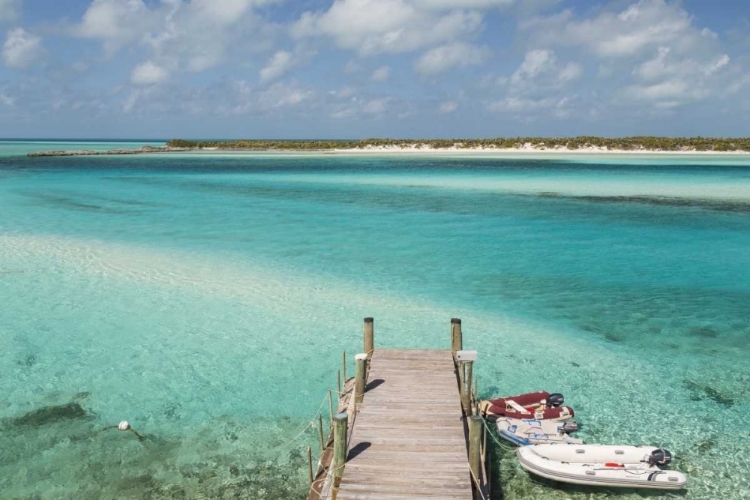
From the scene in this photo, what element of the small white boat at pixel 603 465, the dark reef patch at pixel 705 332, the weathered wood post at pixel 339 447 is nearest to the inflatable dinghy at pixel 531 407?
the small white boat at pixel 603 465

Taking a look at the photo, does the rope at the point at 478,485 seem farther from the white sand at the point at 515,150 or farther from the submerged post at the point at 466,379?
the white sand at the point at 515,150

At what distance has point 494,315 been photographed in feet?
57.8

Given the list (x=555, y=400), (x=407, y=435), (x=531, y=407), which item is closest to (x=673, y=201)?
(x=555, y=400)

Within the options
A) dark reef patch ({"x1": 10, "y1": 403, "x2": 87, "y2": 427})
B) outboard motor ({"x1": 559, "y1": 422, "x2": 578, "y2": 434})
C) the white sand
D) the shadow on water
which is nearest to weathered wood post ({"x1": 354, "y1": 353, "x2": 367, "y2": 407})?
the shadow on water

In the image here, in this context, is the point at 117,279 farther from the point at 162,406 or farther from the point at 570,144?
the point at 570,144

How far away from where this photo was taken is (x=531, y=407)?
464 inches

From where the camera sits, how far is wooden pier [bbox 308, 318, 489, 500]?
8.13 meters

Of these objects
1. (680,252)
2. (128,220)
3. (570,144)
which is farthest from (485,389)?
(570,144)

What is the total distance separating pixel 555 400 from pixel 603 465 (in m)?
2.01

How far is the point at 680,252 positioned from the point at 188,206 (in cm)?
3115

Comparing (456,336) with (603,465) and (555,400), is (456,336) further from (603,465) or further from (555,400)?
(603,465)

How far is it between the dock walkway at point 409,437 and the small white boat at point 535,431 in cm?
157

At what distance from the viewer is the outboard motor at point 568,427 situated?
11.2 meters

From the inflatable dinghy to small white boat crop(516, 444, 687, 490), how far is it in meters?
1.19
